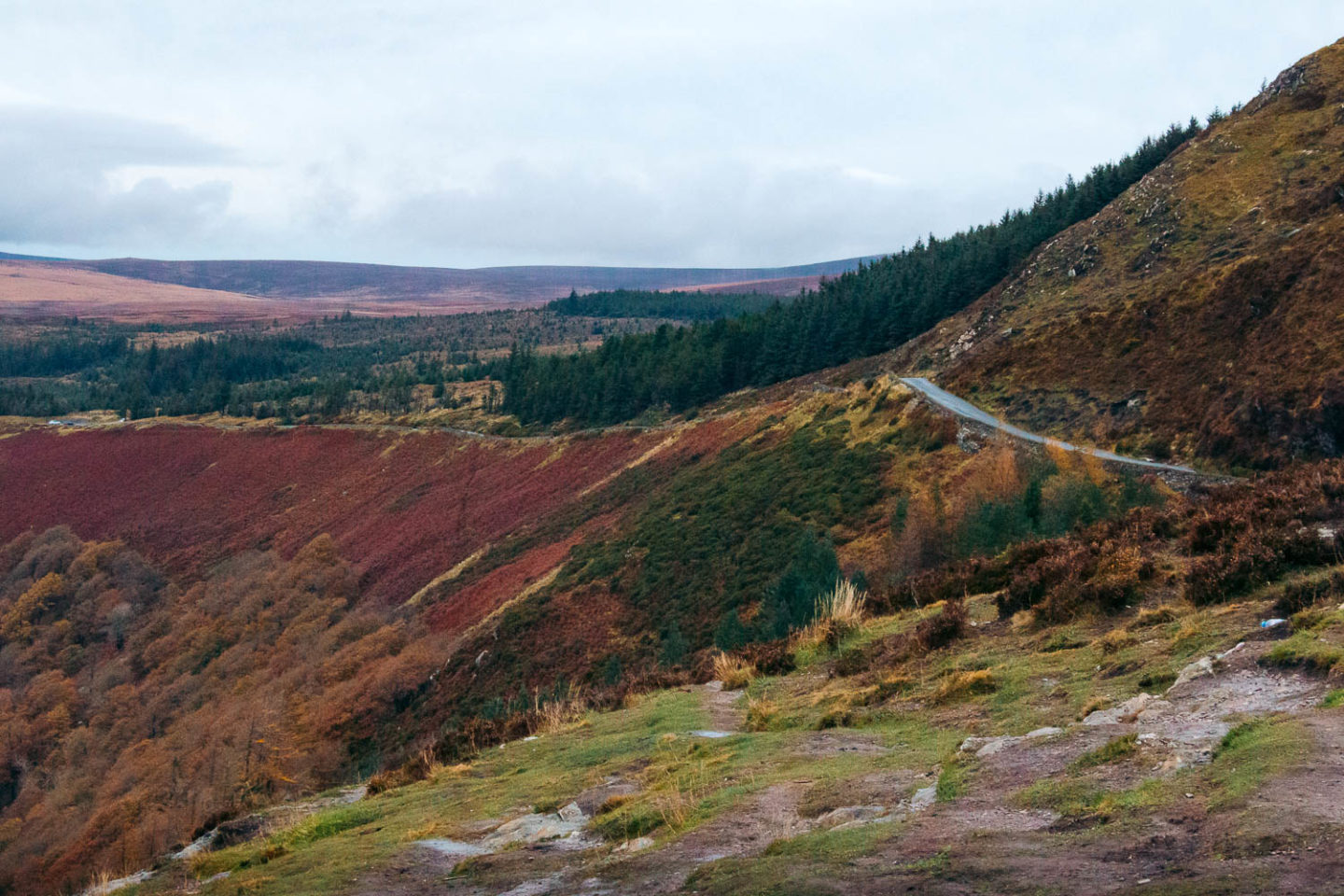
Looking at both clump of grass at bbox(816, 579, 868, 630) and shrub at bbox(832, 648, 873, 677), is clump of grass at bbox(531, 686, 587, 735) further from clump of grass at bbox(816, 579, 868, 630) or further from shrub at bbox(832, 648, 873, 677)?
clump of grass at bbox(816, 579, 868, 630)

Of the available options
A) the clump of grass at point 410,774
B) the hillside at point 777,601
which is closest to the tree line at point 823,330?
the hillside at point 777,601

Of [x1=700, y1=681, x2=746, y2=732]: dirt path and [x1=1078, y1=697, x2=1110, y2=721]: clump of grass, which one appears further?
[x1=700, y1=681, x2=746, y2=732]: dirt path

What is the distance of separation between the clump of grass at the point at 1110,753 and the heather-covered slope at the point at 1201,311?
97.7ft

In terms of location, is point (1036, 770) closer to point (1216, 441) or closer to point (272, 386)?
point (1216, 441)

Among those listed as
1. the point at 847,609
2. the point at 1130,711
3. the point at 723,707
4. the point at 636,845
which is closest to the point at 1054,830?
the point at 1130,711

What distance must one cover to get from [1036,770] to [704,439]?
52696mm

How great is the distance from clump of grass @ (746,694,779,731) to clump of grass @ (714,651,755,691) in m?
2.30

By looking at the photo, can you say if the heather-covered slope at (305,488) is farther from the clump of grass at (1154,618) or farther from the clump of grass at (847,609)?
the clump of grass at (1154,618)

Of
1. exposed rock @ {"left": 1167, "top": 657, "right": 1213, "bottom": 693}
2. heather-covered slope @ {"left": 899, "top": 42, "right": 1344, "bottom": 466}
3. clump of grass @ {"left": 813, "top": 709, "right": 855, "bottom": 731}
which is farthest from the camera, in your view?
heather-covered slope @ {"left": 899, "top": 42, "right": 1344, "bottom": 466}

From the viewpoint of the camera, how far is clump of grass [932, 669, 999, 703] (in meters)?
10.9

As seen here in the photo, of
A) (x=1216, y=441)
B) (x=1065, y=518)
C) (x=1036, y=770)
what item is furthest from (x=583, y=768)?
(x=1216, y=441)

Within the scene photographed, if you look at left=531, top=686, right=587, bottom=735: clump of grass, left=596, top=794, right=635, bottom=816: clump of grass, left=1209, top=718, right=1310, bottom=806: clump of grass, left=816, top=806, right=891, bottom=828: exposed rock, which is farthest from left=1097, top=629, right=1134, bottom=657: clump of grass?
left=531, top=686, right=587, bottom=735: clump of grass

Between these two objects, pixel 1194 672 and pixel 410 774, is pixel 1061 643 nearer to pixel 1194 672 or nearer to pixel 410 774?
pixel 1194 672

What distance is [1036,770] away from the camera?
7.48 meters
